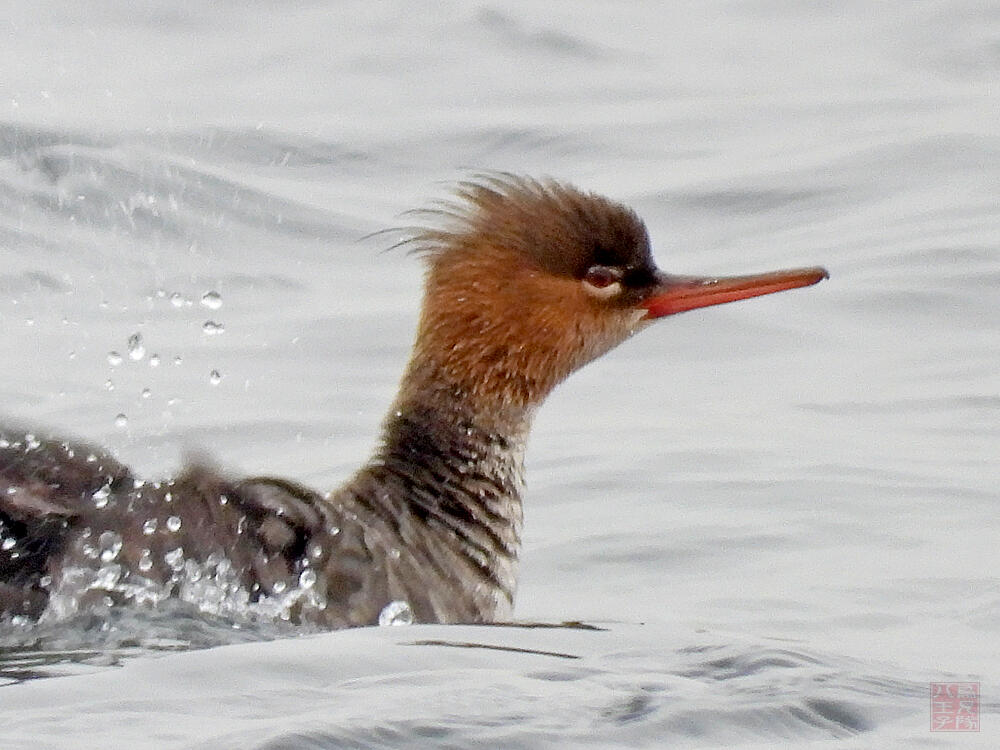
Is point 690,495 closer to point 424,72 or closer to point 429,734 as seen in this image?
point 429,734

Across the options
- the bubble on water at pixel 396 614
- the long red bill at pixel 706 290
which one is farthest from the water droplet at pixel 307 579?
the long red bill at pixel 706 290

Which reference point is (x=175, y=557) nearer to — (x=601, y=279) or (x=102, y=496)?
(x=102, y=496)

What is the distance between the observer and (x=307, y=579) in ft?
19.5

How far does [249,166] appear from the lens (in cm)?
1355

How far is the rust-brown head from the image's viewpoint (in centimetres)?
691

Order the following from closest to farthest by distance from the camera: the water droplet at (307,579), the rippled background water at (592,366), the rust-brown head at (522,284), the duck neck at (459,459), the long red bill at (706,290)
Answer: the rippled background water at (592,366), the water droplet at (307,579), the duck neck at (459,459), the rust-brown head at (522,284), the long red bill at (706,290)

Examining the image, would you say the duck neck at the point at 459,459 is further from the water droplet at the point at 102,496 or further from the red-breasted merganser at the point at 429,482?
the water droplet at the point at 102,496

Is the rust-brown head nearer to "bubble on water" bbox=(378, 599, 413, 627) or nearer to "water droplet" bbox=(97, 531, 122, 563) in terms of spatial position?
"bubble on water" bbox=(378, 599, 413, 627)

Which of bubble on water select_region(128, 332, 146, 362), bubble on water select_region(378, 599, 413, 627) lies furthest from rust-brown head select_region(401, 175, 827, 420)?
bubble on water select_region(128, 332, 146, 362)

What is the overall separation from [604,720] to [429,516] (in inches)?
71.0

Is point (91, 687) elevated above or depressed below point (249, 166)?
below

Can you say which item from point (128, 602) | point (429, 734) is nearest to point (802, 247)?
point (128, 602)

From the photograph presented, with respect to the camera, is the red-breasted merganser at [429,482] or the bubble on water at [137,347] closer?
the red-breasted merganser at [429,482]

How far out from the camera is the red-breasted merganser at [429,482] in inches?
223
